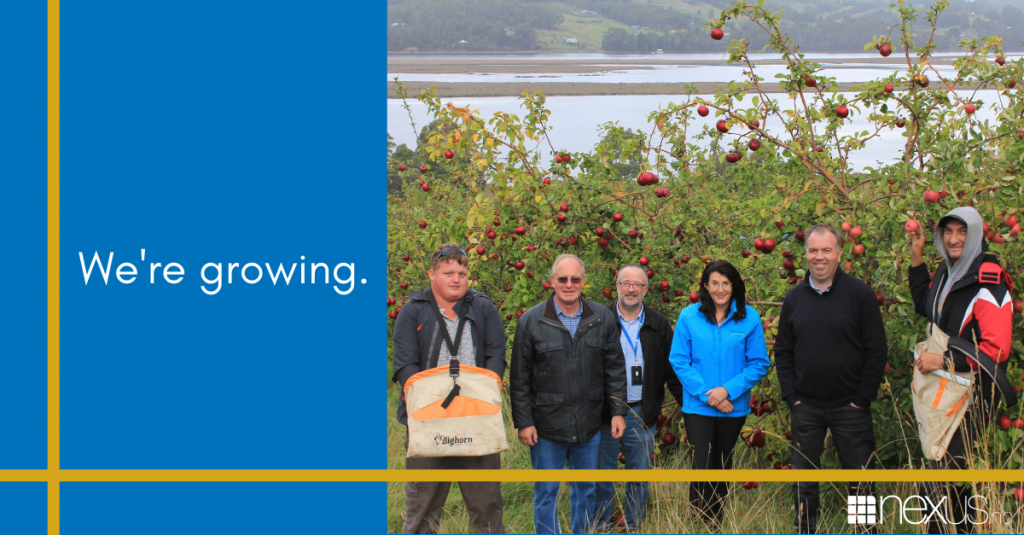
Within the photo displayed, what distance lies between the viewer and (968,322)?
10.8 ft

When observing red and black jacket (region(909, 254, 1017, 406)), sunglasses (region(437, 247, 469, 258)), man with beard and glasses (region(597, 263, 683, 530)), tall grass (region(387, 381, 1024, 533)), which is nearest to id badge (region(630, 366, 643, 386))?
man with beard and glasses (region(597, 263, 683, 530))

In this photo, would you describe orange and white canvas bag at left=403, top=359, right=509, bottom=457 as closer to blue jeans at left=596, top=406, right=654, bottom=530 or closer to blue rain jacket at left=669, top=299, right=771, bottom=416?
blue jeans at left=596, top=406, right=654, bottom=530

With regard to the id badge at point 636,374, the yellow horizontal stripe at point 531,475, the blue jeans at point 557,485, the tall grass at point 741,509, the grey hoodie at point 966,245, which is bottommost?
the tall grass at point 741,509

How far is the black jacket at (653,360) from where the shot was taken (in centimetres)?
385

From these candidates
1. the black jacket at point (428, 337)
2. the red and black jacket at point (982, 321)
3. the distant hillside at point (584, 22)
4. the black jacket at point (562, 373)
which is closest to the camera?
the red and black jacket at point (982, 321)

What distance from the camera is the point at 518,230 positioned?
520cm

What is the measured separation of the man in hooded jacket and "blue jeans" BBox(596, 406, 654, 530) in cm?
131

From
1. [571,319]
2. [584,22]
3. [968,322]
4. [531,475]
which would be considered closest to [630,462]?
[571,319]

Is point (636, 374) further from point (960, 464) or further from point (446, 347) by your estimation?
point (960, 464)

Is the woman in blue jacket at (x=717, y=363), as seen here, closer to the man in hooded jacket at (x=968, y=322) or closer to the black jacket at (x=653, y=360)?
the black jacket at (x=653, y=360)

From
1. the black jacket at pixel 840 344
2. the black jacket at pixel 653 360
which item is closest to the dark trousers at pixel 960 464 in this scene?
the black jacket at pixel 840 344

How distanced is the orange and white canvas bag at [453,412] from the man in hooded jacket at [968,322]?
6.50 ft

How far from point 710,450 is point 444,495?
54.1 inches

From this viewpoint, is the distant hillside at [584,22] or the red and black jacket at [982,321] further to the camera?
the distant hillside at [584,22]
